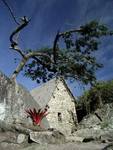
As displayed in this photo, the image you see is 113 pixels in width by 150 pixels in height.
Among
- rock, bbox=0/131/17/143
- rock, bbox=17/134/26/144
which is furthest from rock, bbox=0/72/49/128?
rock, bbox=17/134/26/144

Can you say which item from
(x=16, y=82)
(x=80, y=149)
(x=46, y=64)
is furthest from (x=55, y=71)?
(x=80, y=149)

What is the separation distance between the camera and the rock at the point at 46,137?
30.0ft

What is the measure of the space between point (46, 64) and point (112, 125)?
4386 mm

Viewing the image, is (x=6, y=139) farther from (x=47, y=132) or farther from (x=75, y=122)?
(x=75, y=122)

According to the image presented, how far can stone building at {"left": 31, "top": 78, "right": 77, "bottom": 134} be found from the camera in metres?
33.7

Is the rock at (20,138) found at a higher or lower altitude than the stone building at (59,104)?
lower

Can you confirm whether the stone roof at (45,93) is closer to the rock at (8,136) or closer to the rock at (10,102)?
the rock at (10,102)

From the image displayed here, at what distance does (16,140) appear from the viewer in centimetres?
935

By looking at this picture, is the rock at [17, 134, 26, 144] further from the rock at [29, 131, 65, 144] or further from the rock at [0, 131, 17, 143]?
the rock at [29, 131, 65, 144]

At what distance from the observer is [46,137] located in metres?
9.34

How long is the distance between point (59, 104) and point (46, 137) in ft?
84.1

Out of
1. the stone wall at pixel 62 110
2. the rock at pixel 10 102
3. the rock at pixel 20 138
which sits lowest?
the rock at pixel 20 138

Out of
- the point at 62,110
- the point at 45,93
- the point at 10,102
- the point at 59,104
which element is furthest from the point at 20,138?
the point at 45,93

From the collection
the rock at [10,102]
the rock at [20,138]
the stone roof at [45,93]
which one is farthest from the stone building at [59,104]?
the rock at [20,138]
